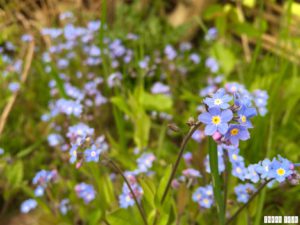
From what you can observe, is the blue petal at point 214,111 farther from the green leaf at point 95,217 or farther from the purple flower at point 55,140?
the purple flower at point 55,140

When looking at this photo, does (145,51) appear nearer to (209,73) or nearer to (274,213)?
(209,73)

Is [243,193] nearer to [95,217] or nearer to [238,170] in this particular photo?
[238,170]

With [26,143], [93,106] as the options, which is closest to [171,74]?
[93,106]

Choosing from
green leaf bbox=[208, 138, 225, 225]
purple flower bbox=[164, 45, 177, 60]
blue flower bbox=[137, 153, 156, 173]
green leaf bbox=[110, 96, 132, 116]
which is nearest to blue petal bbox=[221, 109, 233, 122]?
green leaf bbox=[208, 138, 225, 225]

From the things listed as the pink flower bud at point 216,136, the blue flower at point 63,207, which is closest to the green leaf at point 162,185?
the pink flower bud at point 216,136

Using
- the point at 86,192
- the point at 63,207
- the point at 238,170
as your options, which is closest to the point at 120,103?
the point at 86,192

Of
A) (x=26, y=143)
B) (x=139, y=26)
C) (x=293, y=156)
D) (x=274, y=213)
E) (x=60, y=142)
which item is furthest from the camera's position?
(x=139, y=26)
